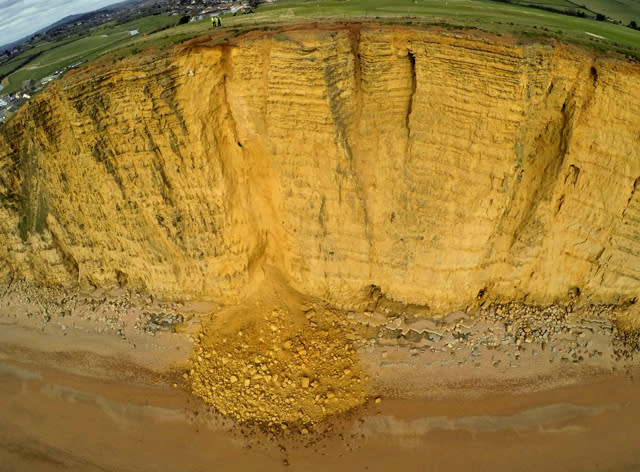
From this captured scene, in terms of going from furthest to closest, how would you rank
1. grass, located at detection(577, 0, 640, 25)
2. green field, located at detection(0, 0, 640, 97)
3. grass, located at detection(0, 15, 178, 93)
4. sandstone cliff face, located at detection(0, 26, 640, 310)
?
1. grass, located at detection(577, 0, 640, 25)
2. grass, located at detection(0, 15, 178, 93)
3. green field, located at detection(0, 0, 640, 97)
4. sandstone cliff face, located at detection(0, 26, 640, 310)

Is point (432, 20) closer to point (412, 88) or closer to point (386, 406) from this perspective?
point (412, 88)

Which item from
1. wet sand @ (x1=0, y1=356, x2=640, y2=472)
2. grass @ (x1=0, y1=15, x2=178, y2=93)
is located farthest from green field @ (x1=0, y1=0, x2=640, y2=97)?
wet sand @ (x1=0, y1=356, x2=640, y2=472)

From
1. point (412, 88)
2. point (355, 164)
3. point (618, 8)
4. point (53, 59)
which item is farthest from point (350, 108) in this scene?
point (618, 8)

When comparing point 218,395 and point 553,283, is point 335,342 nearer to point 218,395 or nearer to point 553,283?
point 218,395

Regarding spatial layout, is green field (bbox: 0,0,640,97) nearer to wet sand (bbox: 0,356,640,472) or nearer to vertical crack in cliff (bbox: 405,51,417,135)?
vertical crack in cliff (bbox: 405,51,417,135)

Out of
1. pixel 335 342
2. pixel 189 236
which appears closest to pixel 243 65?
pixel 189 236

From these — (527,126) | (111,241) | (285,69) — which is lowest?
(111,241)
